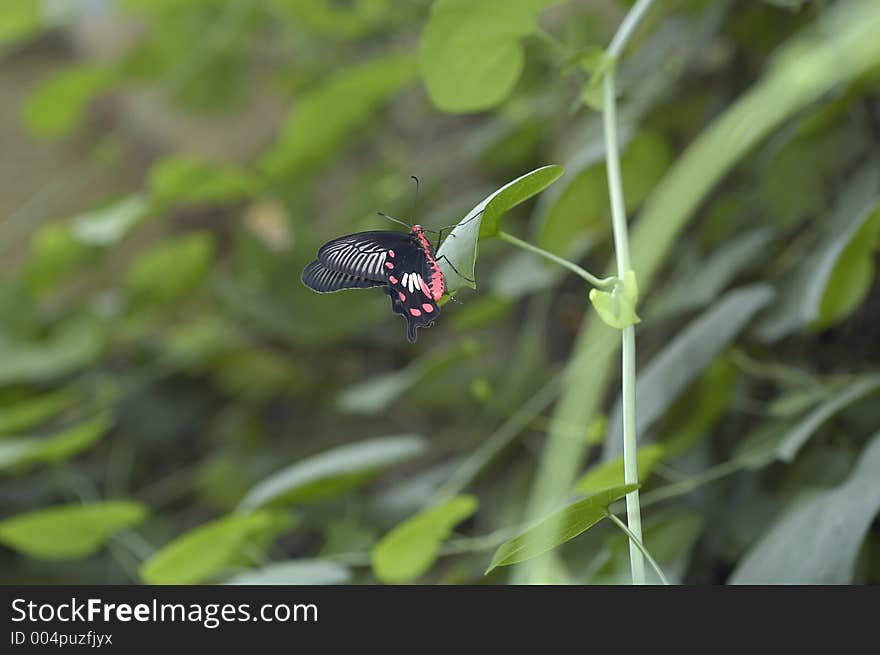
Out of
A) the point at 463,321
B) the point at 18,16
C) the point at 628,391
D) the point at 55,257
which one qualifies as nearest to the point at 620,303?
the point at 628,391

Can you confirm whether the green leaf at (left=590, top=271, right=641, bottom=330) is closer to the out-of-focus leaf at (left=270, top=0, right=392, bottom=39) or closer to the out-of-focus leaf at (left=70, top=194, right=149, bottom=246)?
the out-of-focus leaf at (left=70, top=194, right=149, bottom=246)

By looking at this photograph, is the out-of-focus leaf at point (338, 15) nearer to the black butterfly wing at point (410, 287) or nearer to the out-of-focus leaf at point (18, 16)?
the out-of-focus leaf at point (18, 16)

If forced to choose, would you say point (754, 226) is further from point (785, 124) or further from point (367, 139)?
point (367, 139)

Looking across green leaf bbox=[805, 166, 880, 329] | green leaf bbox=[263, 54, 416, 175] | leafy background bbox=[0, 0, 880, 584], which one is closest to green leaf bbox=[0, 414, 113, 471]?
leafy background bbox=[0, 0, 880, 584]

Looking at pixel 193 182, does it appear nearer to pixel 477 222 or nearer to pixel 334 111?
pixel 334 111

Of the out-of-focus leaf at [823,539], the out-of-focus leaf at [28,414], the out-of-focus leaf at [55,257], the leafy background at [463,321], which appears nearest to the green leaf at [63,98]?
the leafy background at [463,321]

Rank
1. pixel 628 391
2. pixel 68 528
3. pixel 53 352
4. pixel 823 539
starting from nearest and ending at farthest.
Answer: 1. pixel 628 391
2. pixel 823 539
3. pixel 68 528
4. pixel 53 352

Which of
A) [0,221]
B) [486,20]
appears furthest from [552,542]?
[0,221]
